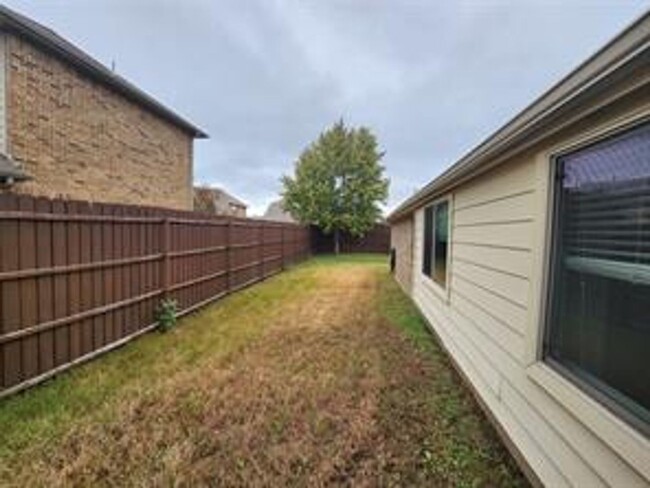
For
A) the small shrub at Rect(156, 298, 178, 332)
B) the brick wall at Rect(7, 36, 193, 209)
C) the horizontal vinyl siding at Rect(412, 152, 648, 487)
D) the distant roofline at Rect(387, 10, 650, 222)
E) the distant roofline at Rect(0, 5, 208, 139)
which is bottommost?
the small shrub at Rect(156, 298, 178, 332)

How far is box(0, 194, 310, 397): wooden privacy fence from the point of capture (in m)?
3.74

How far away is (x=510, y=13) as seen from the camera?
6871 millimetres

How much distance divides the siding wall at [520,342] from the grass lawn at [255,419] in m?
0.35

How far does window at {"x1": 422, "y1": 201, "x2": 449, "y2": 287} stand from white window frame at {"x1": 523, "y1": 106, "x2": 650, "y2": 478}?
122 inches

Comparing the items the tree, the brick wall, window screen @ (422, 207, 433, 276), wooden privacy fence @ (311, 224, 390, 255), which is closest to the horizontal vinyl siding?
window screen @ (422, 207, 433, 276)

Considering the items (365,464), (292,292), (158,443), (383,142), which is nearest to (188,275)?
(292,292)

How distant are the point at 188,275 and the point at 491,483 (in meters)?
6.09

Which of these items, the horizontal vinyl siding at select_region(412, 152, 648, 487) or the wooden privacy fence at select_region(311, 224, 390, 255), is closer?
the horizontal vinyl siding at select_region(412, 152, 648, 487)

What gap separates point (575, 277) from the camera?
2.26 meters

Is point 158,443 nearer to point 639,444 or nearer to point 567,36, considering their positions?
point 639,444

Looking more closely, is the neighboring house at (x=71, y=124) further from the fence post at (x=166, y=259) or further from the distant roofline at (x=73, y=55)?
the fence post at (x=166, y=259)

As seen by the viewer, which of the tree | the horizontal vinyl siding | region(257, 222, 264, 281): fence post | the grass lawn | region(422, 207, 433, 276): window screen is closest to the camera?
the horizontal vinyl siding

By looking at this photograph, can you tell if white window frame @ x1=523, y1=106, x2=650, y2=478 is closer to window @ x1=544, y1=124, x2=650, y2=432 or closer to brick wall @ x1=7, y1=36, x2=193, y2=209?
window @ x1=544, y1=124, x2=650, y2=432

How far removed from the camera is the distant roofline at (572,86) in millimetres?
1487
